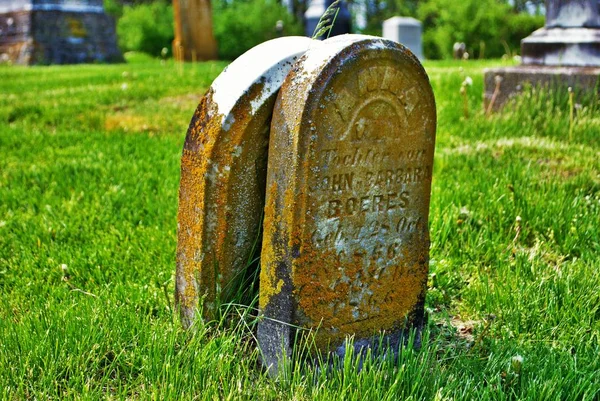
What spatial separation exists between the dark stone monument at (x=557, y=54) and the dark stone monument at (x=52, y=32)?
38.2 ft

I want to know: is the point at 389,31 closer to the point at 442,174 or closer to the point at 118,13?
the point at 442,174

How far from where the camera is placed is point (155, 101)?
7.53 meters

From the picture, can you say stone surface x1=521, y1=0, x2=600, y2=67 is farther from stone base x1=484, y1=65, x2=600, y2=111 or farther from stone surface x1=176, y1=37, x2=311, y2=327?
stone surface x1=176, y1=37, x2=311, y2=327

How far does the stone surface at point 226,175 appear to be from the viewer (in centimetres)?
223

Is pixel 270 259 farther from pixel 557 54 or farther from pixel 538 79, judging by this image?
pixel 557 54

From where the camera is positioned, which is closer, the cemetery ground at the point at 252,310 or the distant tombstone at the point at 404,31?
the cemetery ground at the point at 252,310

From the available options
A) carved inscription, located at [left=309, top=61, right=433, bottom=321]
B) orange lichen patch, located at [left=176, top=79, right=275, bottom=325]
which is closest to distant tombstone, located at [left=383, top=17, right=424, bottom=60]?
carved inscription, located at [left=309, top=61, right=433, bottom=321]

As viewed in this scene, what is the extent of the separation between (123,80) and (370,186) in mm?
7295

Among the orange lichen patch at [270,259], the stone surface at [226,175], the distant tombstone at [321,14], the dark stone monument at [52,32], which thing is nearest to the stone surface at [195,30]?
the distant tombstone at [321,14]

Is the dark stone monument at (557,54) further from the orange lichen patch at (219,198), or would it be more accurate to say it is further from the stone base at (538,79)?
the orange lichen patch at (219,198)

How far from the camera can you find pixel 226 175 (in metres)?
2.27

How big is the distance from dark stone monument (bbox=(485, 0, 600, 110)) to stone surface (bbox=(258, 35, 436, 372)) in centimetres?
367

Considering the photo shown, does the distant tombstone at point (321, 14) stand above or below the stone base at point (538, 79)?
above

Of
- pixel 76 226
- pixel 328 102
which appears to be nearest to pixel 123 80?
pixel 76 226
